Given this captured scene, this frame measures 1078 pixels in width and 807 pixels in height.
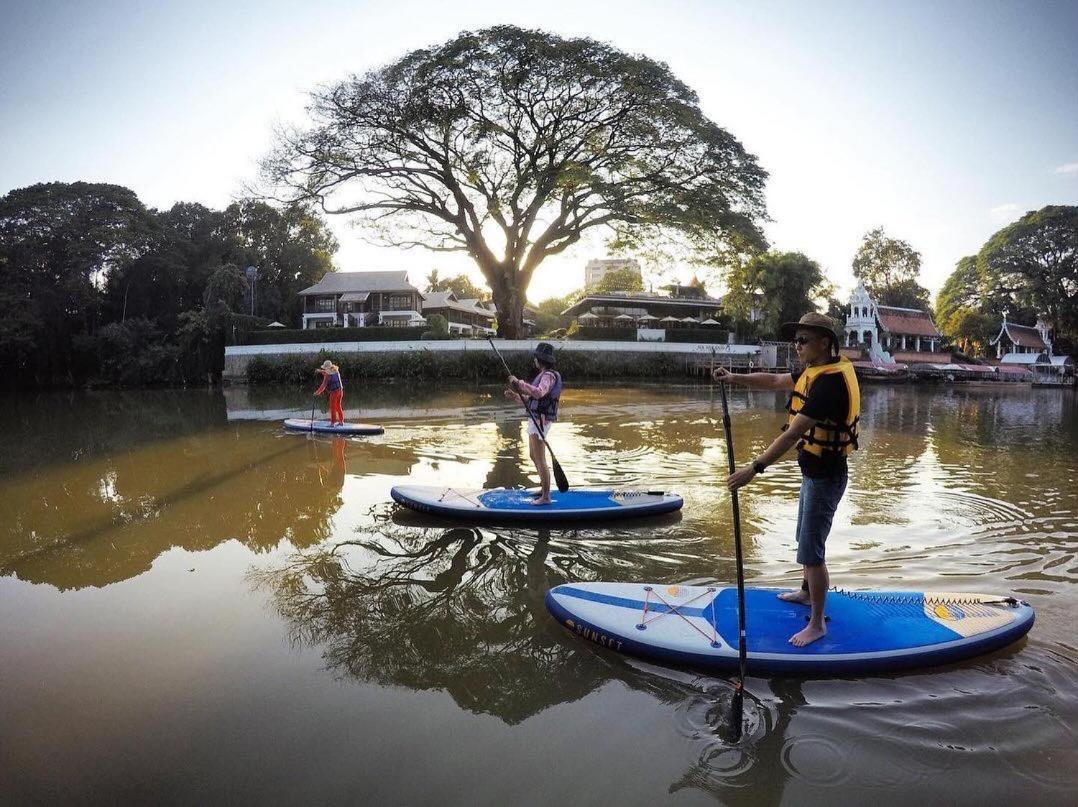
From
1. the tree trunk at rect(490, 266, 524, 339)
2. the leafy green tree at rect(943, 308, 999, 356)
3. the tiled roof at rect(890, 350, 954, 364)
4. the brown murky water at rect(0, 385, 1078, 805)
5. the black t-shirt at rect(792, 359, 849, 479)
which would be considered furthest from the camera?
the leafy green tree at rect(943, 308, 999, 356)

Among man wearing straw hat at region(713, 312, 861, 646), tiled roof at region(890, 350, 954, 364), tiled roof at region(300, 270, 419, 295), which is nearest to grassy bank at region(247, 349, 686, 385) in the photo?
tiled roof at region(300, 270, 419, 295)

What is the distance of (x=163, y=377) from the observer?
38.2 m

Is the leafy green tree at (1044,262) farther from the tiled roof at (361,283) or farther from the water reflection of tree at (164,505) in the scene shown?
the water reflection of tree at (164,505)

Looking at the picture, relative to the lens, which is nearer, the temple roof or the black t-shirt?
the black t-shirt

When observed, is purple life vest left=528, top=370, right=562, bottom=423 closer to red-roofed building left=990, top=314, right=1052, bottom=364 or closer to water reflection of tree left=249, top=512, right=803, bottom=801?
water reflection of tree left=249, top=512, right=803, bottom=801

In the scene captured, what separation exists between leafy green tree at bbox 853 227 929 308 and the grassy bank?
1624 inches

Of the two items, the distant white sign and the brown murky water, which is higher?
the distant white sign

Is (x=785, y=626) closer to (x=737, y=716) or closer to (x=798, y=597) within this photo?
(x=798, y=597)

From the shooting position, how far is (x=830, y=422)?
13.0 ft

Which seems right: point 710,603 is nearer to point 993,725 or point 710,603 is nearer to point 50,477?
point 993,725

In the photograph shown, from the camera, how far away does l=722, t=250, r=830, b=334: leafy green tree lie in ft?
141

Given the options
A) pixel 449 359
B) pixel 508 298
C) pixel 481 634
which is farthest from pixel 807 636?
pixel 449 359

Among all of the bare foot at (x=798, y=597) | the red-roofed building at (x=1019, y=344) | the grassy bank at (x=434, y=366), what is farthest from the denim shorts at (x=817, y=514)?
the red-roofed building at (x=1019, y=344)

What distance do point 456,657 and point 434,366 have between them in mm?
30555
